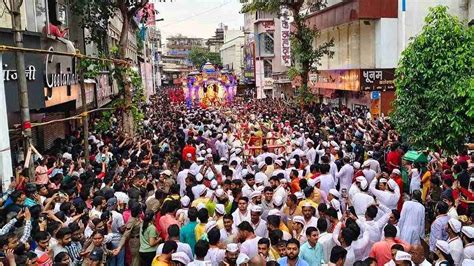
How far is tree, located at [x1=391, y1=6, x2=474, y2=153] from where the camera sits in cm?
907

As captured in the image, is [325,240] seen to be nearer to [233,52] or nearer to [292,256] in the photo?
[292,256]

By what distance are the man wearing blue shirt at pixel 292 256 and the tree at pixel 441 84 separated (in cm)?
490

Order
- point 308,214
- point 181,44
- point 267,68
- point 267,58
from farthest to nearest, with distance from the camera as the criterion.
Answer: point 181,44 → point 267,68 → point 267,58 → point 308,214

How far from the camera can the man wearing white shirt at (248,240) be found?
5.81m

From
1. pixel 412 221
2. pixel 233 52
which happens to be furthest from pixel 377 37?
pixel 233 52

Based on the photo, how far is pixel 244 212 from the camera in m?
7.07

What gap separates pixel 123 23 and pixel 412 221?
11.5 m

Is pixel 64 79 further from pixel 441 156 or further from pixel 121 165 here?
pixel 441 156

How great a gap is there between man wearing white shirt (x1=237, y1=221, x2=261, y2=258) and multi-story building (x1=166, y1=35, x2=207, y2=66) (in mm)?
109532

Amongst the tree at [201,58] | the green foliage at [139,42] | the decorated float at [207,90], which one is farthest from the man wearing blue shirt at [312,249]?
the tree at [201,58]

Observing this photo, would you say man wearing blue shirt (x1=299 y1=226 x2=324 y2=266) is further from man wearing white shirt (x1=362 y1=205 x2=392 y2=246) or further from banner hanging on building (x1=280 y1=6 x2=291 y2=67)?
banner hanging on building (x1=280 y1=6 x2=291 y2=67)

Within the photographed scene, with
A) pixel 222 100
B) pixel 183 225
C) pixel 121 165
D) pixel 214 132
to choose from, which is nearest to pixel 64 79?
pixel 121 165

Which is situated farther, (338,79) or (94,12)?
(338,79)

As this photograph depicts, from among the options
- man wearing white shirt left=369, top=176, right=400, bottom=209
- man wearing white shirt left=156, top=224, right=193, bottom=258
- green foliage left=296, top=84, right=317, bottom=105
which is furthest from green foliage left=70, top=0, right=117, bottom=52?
man wearing white shirt left=156, top=224, right=193, bottom=258
